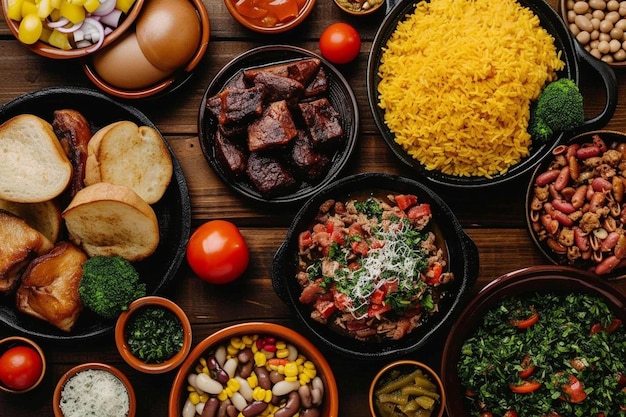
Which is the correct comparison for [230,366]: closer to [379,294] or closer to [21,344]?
[379,294]

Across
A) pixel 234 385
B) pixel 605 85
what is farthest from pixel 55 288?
→ pixel 605 85

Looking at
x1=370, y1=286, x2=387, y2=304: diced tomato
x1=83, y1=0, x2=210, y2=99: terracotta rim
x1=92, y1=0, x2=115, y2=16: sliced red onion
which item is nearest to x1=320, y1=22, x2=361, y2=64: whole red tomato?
x1=83, y1=0, x2=210, y2=99: terracotta rim

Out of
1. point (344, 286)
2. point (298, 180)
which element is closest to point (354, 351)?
point (344, 286)

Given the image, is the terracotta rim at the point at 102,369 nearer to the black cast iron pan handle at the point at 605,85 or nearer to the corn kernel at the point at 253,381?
the corn kernel at the point at 253,381

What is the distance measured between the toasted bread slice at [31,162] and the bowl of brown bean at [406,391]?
1509 millimetres

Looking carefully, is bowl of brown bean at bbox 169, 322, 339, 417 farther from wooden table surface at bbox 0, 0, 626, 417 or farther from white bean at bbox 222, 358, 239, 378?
wooden table surface at bbox 0, 0, 626, 417

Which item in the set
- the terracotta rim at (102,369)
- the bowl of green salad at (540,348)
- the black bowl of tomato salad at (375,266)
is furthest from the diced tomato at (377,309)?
the terracotta rim at (102,369)

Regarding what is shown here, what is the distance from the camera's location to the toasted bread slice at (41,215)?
2.86m

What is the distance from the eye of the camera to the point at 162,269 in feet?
9.78

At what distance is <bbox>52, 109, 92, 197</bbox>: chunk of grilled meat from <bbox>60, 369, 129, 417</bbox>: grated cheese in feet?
2.50

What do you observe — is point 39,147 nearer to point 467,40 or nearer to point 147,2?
point 147,2

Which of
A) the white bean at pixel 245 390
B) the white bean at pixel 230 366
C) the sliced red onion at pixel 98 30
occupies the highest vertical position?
the sliced red onion at pixel 98 30

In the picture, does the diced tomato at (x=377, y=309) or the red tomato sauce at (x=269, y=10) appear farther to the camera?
the red tomato sauce at (x=269, y=10)

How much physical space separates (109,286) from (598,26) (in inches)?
90.5
